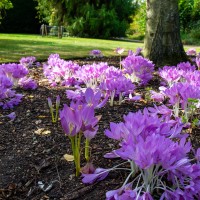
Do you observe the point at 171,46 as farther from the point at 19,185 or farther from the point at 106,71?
the point at 19,185

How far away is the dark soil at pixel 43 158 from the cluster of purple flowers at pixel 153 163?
0.37ft

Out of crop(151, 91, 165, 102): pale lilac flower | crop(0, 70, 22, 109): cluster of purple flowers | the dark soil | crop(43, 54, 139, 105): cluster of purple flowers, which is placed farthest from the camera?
crop(151, 91, 165, 102): pale lilac flower

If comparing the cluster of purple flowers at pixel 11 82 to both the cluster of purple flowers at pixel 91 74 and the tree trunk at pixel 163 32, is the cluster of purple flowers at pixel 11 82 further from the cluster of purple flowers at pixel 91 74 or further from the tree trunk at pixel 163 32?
the tree trunk at pixel 163 32

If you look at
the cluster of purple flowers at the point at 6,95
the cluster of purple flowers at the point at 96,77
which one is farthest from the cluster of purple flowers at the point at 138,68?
the cluster of purple flowers at the point at 6,95

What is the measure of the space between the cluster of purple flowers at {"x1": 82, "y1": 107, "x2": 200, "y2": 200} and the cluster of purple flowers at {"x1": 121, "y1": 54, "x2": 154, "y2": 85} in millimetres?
2431

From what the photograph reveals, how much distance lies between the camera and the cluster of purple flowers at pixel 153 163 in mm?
1378

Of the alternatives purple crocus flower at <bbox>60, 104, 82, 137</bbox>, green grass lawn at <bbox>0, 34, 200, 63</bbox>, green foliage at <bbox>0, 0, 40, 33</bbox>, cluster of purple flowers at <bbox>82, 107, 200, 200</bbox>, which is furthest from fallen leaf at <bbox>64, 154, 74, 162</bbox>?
green foliage at <bbox>0, 0, 40, 33</bbox>

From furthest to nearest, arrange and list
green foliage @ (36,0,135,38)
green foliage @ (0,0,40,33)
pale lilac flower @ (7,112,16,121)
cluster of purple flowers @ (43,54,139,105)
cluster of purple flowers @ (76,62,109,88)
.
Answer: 1. green foliage @ (0,0,40,33)
2. green foliage @ (36,0,135,38)
3. cluster of purple flowers @ (76,62,109,88)
4. cluster of purple flowers @ (43,54,139,105)
5. pale lilac flower @ (7,112,16,121)

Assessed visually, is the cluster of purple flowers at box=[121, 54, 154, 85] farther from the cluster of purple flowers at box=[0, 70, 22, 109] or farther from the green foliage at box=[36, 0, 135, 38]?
the green foliage at box=[36, 0, 135, 38]

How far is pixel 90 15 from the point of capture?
2744cm

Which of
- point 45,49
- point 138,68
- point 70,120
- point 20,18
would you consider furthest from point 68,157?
point 20,18

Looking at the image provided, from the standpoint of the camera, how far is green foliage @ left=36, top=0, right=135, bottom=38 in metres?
27.4

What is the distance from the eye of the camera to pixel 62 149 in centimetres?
219

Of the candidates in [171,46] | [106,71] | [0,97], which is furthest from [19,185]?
[171,46]
